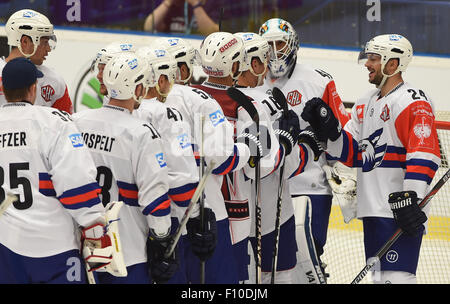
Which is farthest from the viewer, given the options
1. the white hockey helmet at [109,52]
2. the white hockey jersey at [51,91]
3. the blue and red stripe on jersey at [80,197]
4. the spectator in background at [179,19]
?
the spectator in background at [179,19]

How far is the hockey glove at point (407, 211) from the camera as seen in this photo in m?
Result: 3.94

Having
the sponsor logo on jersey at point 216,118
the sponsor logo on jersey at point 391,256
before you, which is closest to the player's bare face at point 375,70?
the sponsor logo on jersey at point 391,256

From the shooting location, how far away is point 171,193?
3.61 m

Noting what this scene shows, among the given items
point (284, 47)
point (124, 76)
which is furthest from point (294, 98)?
point (124, 76)

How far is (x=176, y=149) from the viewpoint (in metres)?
3.60

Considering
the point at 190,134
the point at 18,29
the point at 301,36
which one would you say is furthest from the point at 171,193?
the point at 301,36

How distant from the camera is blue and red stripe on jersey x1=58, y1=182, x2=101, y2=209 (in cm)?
318

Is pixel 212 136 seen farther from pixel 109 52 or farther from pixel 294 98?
pixel 294 98

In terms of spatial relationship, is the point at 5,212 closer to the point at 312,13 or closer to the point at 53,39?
the point at 53,39

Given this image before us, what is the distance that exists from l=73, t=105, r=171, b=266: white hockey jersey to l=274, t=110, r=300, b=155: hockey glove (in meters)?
0.90

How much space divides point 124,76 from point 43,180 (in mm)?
506

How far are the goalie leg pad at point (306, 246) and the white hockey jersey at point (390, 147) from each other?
0.29 m

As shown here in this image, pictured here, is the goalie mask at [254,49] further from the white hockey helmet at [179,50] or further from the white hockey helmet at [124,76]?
the white hockey helmet at [124,76]

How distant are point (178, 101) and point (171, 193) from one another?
0.42 m
